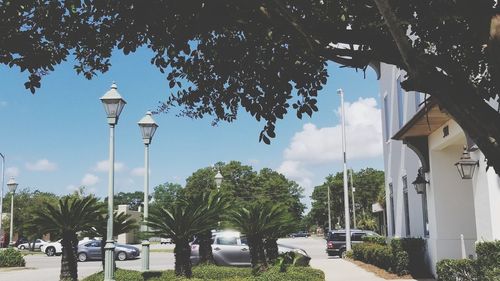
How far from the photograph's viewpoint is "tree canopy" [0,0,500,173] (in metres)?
4.52

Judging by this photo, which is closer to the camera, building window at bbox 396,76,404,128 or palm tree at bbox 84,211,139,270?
palm tree at bbox 84,211,139,270

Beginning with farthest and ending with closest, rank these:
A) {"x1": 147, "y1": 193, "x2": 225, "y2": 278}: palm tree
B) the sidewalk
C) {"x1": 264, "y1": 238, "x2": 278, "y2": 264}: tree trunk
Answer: the sidewalk → {"x1": 264, "y1": 238, "x2": 278, "y2": 264}: tree trunk → {"x1": 147, "y1": 193, "x2": 225, "y2": 278}: palm tree

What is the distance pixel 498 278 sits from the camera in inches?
396

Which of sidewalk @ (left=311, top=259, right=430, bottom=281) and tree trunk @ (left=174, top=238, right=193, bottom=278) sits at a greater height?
tree trunk @ (left=174, top=238, right=193, bottom=278)

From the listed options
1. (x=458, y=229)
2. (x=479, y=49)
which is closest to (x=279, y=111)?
(x=479, y=49)

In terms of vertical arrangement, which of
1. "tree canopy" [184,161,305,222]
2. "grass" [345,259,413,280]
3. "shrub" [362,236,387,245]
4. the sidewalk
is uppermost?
"tree canopy" [184,161,305,222]

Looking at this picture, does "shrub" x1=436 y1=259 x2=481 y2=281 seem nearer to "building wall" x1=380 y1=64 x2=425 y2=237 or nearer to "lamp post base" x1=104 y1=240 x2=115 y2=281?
"building wall" x1=380 y1=64 x2=425 y2=237

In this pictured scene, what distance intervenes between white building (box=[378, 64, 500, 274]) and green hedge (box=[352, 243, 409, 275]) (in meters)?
0.91

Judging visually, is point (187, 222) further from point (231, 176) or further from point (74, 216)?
point (231, 176)

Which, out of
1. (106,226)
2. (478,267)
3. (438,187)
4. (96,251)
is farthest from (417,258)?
(96,251)

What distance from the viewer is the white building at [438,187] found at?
12.0m

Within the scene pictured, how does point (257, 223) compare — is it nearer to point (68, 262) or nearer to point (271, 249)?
point (271, 249)

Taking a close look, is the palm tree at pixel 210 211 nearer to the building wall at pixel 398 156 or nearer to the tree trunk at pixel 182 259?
the tree trunk at pixel 182 259

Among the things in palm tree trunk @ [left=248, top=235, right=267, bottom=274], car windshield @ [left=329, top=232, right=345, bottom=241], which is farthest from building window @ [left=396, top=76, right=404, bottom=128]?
car windshield @ [left=329, top=232, right=345, bottom=241]
